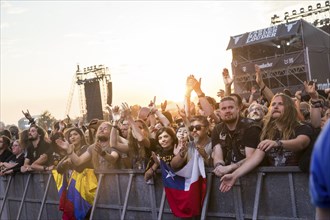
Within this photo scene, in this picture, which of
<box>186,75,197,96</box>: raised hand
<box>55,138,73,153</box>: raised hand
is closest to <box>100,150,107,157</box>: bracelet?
<box>55,138,73,153</box>: raised hand

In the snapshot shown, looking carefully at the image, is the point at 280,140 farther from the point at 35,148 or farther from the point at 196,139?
the point at 35,148

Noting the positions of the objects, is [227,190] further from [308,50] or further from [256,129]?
[308,50]

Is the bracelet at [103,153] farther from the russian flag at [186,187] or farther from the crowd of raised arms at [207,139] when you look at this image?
the russian flag at [186,187]

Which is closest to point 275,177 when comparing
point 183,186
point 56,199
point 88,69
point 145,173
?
point 183,186

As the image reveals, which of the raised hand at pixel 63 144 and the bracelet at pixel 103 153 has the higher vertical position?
the raised hand at pixel 63 144

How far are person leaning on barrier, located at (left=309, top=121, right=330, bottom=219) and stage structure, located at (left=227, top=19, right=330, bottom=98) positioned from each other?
24.2m

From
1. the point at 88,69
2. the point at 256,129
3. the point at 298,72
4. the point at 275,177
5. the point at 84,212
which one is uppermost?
the point at 88,69

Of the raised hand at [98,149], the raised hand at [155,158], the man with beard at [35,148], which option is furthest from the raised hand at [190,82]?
the man with beard at [35,148]

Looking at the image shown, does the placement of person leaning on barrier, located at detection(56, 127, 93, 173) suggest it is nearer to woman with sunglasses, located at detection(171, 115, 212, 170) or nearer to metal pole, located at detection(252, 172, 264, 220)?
woman with sunglasses, located at detection(171, 115, 212, 170)

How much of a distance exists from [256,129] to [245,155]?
32 cm

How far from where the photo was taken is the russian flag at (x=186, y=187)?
6359mm

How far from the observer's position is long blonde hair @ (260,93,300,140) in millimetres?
5371

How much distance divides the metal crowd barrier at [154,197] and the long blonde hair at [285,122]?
36 centimetres

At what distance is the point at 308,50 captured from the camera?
26.1m
